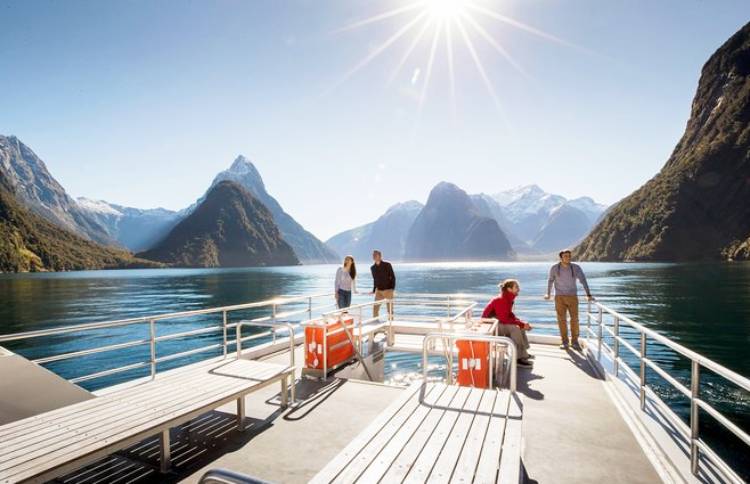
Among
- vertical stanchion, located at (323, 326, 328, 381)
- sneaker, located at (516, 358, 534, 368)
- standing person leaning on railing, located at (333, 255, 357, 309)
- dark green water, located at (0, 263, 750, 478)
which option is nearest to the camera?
vertical stanchion, located at (323, 326, 328, 381)

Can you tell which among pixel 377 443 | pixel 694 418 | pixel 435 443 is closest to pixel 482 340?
pixel 694 418

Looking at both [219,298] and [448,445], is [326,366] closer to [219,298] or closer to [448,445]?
[448,445]

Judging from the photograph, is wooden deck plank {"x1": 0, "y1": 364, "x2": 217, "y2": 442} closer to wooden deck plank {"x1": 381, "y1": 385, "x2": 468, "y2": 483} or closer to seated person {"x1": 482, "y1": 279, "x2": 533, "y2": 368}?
wooden deck plank {"x1": 381, "y1": 385, "x2": 468, "y2": 483}

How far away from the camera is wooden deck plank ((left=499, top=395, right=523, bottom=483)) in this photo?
2663 millimetres

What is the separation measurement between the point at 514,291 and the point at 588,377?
1.98m

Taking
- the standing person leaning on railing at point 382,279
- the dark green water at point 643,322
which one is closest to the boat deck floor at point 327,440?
the dark green water at point 643,322

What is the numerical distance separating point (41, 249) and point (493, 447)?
7959 inches

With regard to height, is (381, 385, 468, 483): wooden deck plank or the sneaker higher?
(381, 385, 468, 483): wooden deck plank

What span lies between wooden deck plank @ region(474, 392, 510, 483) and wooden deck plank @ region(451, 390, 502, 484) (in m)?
0.03

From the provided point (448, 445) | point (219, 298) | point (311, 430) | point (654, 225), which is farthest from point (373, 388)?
point (654, 225)

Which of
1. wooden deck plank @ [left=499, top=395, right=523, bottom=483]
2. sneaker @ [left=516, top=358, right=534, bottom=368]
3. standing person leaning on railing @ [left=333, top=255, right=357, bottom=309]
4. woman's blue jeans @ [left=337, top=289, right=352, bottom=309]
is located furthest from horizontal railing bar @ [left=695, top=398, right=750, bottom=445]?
woman's blue jeans @ [left=337, top=289, right=352, bottom=309]

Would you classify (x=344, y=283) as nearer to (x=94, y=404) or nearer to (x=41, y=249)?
(x=94, y=404)

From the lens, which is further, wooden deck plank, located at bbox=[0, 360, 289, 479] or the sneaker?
the sneaker

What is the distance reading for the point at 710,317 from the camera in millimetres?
30000
